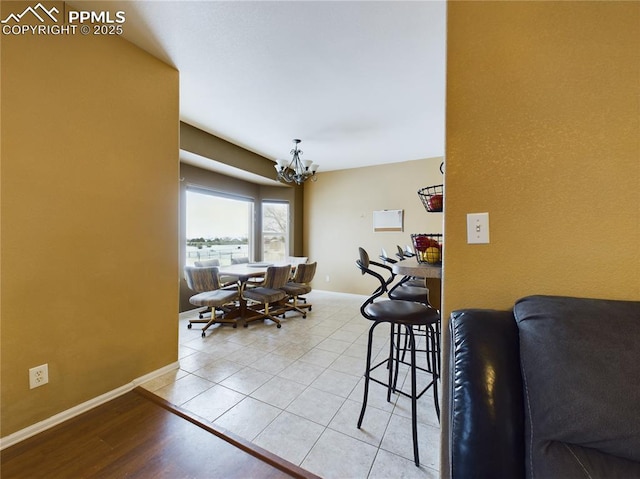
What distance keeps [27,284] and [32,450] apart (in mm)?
897

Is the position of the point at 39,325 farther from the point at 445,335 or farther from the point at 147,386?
the point at 445,335

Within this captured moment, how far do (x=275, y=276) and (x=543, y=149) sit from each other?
3.07m

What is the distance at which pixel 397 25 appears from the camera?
1841 millimetres

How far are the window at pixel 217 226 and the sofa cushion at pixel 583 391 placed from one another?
4.36m

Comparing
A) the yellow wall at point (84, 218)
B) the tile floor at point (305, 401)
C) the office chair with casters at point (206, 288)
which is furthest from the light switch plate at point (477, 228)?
the office chair with casters at point (206, 288)

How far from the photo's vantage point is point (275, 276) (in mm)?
3576

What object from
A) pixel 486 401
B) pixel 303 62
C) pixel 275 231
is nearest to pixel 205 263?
pixel 275 231

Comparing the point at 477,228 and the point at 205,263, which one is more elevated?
the point at 477,228

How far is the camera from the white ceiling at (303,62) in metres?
1.75

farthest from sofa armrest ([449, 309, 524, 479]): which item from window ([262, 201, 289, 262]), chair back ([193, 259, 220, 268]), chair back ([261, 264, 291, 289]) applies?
window ([262, 201, 289, 262])

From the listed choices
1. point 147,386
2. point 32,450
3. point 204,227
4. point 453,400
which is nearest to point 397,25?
point 453,400

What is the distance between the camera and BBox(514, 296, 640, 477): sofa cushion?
63cm

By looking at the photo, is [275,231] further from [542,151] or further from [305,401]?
[542,151]

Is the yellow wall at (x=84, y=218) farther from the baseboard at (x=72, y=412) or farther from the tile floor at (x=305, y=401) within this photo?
the tile floor at (x=305, y=401)
